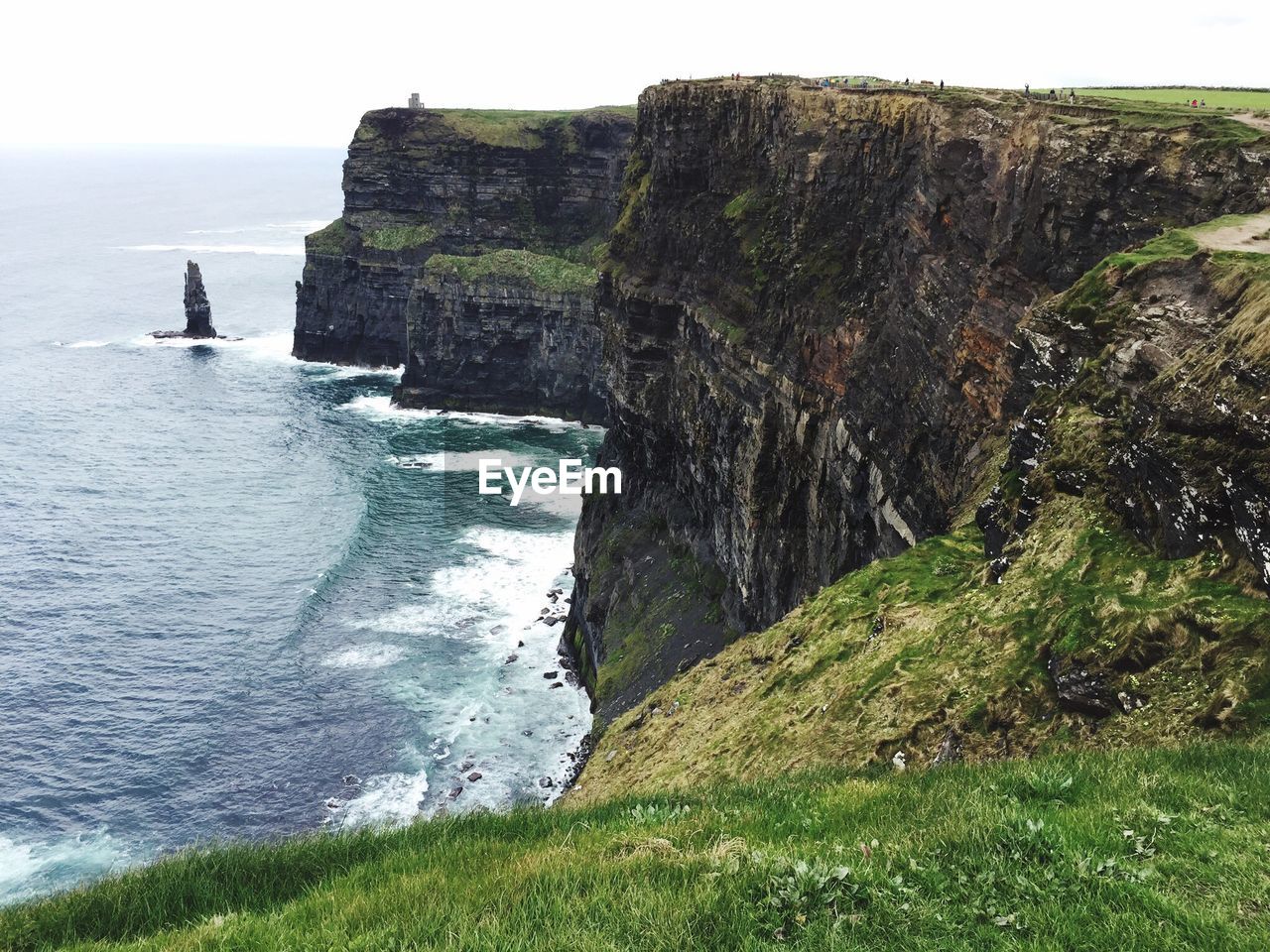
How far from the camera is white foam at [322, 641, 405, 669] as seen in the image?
213 ft

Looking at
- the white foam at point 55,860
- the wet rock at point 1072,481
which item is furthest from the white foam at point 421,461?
the wet rock at point 1072,481

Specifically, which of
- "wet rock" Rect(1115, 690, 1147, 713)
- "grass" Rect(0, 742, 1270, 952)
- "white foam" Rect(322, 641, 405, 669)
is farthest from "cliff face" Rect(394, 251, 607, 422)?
"grass" Rect(0, 742, 1270, 952)

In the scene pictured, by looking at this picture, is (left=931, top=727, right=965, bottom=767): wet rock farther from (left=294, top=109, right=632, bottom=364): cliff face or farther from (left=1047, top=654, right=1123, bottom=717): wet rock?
(left=294, top=109, right=632, bottom=364): cliff face

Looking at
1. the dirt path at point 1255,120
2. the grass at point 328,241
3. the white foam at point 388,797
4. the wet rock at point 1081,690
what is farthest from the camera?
the grass at point 328,241

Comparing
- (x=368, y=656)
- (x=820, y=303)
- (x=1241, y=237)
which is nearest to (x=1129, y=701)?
(x=1241, y=237)

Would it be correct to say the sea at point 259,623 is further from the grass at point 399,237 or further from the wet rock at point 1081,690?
the grass at point 399,237

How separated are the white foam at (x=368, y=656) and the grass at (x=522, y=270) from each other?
6469cm

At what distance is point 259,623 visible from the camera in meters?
68.9

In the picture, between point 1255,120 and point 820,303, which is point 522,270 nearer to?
point 820,303

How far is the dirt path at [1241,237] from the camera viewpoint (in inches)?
806

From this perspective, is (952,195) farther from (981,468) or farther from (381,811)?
(381,811)

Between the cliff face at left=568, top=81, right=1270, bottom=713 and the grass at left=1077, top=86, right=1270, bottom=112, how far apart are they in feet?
28.9

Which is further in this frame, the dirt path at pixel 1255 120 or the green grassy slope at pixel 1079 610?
the dirt path at pixel 1255 120

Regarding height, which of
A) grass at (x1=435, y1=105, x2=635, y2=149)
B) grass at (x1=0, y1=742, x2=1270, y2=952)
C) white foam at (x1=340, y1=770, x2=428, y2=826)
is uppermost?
grass at (x1=435, y1=105, x2=635, y2=149)
